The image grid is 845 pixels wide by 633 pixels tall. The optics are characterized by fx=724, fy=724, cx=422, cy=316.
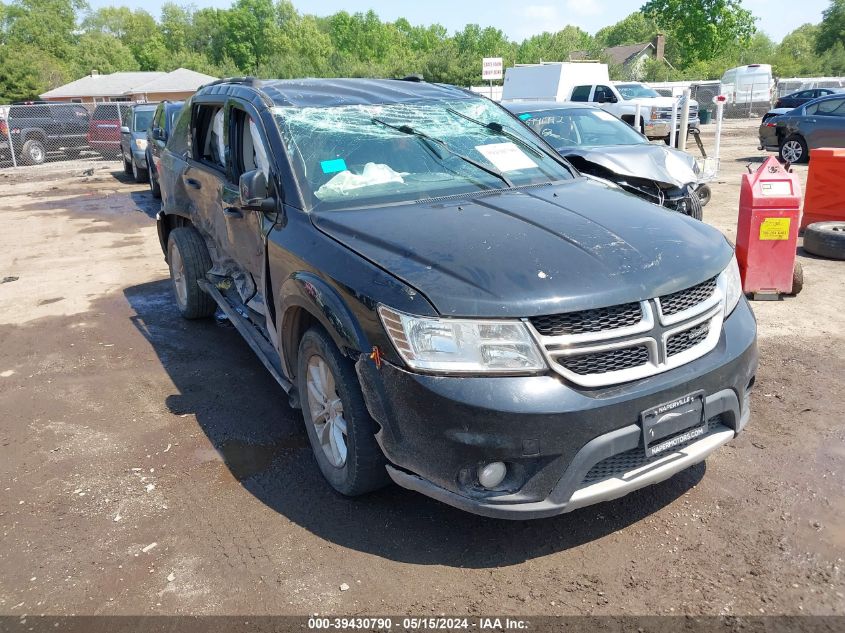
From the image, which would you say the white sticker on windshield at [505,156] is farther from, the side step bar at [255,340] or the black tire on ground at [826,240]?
the black tire on ground at [826,240]

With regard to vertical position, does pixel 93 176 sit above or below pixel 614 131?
below

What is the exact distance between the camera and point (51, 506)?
371cm

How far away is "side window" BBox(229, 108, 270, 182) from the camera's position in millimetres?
4340

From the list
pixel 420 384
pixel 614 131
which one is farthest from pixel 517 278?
pixel 614 131

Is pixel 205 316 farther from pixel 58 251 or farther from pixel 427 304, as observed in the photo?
pixel 58 251

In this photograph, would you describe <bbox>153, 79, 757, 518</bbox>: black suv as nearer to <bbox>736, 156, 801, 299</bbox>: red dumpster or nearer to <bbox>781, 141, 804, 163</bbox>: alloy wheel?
<bbox>736, 156, 801, 299</bbox>: red dumpster

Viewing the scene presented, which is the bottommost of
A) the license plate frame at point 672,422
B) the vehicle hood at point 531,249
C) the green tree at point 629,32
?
→ the license plate frame at point 672,422

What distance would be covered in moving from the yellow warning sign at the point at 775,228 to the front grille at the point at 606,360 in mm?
4124

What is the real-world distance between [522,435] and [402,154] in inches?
80.0

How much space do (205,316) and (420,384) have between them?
14.0ft

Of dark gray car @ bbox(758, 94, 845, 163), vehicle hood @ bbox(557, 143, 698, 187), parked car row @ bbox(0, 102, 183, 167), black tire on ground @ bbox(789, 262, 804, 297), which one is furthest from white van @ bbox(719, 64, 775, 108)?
black tire on ground @ bbox(789, 262, 804, 297)

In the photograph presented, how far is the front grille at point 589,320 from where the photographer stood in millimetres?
2791

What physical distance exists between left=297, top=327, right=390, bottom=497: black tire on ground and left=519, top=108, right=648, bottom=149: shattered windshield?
21.4ft

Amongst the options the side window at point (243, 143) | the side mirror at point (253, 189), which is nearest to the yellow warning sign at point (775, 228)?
the side window at point (243, 143)
